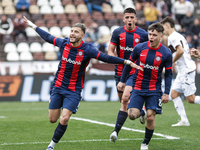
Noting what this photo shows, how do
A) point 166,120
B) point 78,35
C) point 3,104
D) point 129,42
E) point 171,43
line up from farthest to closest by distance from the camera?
point 3,104 → point 166,120 → point 171,43 → point 129,42 → point 78,35

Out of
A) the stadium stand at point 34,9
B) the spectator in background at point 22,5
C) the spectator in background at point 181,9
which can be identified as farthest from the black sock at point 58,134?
the spectator in background at point 181,9

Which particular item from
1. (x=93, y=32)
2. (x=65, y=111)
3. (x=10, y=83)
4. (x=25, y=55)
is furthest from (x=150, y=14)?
(x=65, y=111)

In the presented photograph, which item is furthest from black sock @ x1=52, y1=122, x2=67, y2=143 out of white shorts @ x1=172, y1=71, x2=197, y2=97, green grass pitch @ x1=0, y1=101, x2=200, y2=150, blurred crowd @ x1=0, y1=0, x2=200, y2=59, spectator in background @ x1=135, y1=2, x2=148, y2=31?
spectator in background @ x1=135, y1=2, x2=148, y2=31

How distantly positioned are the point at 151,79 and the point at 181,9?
16.4 meters

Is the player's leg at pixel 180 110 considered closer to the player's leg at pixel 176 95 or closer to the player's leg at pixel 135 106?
the player's leg at pixel 176 95

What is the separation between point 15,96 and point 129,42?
8.76 m

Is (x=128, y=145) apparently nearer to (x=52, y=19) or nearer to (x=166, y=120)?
(x=166, y=120)

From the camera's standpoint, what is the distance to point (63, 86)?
598 centimetres

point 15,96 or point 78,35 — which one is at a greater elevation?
point 78,35

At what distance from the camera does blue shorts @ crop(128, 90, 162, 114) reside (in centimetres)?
572

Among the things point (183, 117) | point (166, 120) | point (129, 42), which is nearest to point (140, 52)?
point (129, 42)

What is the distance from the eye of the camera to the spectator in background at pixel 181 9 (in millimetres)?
21203

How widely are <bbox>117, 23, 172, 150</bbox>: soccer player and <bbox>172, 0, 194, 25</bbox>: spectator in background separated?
16176 millimetres

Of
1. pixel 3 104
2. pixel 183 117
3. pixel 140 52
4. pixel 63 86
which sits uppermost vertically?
pixel 140 52
